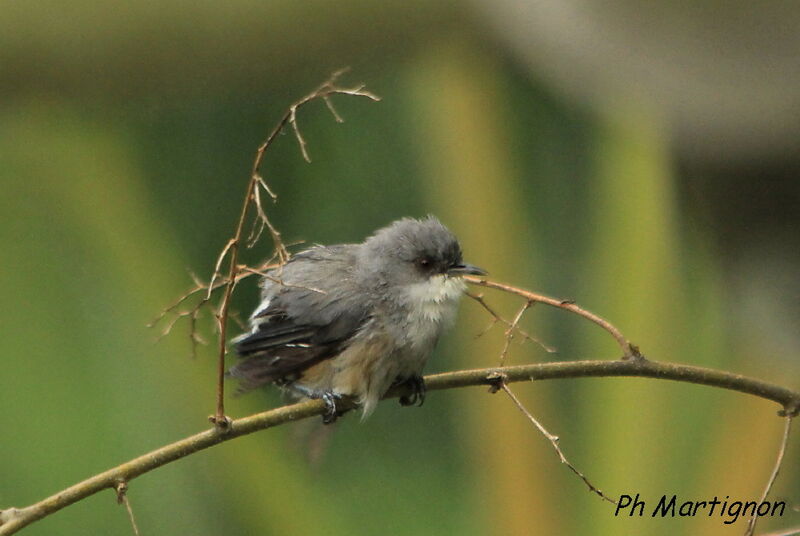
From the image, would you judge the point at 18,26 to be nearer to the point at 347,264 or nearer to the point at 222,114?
the point at 222,114

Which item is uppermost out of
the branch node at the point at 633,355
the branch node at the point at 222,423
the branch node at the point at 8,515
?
the branch node at the point at 633,355

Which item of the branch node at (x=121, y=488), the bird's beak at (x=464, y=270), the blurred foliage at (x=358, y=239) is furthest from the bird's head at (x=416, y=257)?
the branch node at (x=121, y=488)

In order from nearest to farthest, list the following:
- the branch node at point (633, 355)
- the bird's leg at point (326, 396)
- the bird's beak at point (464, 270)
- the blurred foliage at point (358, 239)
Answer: the branch node at point (633, 355), the bird's leg at point (326, 396), the bird's beak at point (464, 270), the blurred foliage at point (358, 239)

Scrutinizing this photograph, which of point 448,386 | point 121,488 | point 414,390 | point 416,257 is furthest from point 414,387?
point 121,488

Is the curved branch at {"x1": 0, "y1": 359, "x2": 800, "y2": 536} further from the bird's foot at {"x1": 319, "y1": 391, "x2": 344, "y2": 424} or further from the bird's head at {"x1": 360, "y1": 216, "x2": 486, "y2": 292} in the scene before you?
the bird's head at {"x1": 360, "y1": 216, "x2": 486, "y2": 292}

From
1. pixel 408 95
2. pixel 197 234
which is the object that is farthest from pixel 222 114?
pixel 408 95

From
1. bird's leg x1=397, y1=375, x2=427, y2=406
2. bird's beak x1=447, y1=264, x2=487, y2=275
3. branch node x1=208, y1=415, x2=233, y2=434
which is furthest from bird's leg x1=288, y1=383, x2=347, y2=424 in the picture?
branch node x1=208, y1=415, x2=233, y2=434

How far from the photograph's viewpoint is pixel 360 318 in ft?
8.59

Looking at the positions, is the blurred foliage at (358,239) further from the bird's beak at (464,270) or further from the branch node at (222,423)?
the branch node at (222,423)

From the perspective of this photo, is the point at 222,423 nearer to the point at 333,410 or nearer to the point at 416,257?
the point at 333,410

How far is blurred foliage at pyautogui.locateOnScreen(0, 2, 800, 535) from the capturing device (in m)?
3.11

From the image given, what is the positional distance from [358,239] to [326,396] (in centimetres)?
104

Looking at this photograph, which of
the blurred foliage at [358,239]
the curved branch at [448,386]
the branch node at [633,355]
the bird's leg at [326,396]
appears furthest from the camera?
the blurred foliage at [358,239]

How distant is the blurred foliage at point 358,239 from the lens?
3.11m
